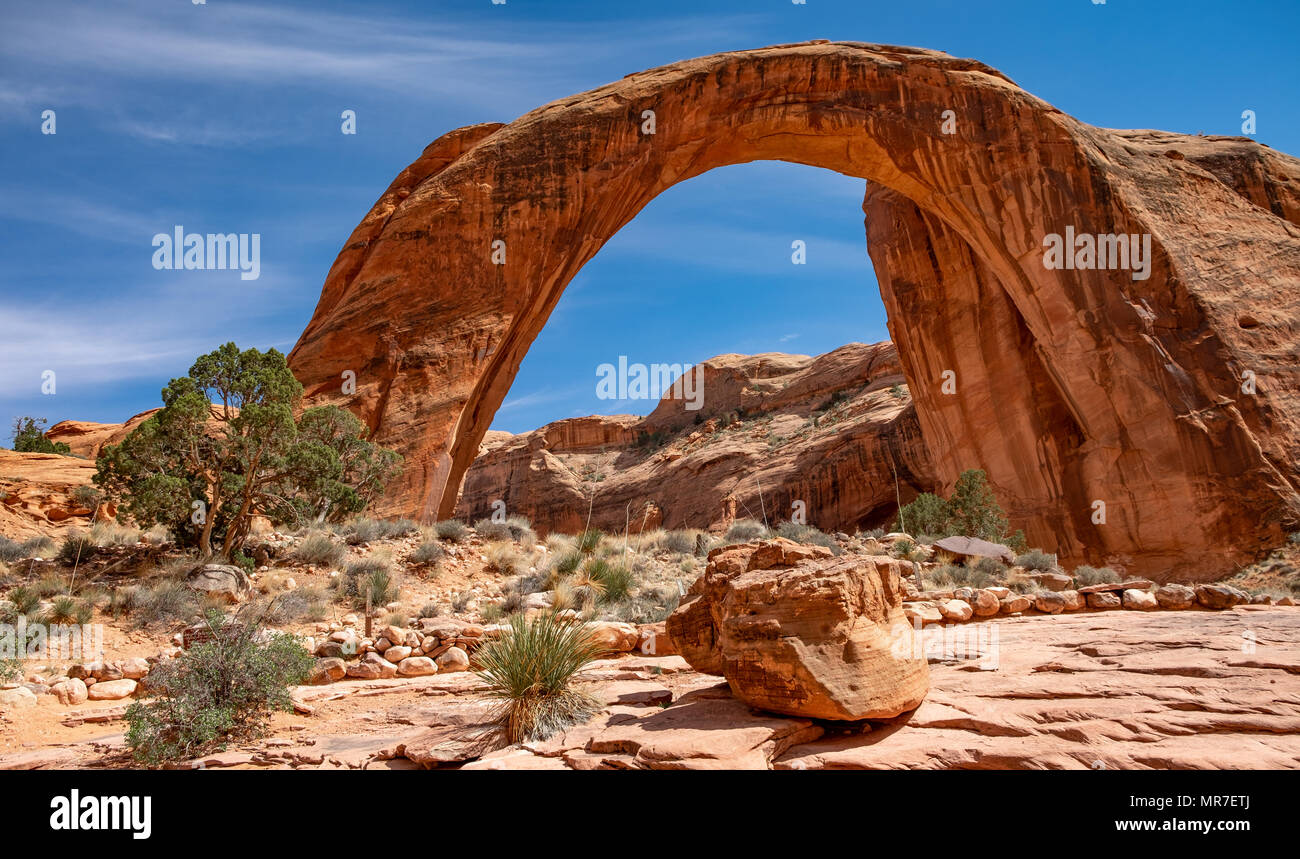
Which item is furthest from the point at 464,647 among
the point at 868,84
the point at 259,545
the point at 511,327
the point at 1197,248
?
the point at 1197,248

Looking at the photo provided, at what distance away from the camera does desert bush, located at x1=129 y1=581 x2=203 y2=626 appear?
8.27m

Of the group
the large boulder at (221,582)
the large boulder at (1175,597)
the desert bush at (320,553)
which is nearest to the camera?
the large boulder at (1175,597)

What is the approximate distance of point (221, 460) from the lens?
10.5 meters

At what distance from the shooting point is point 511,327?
631 inches

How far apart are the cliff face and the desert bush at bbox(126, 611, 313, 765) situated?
1490 centimetres

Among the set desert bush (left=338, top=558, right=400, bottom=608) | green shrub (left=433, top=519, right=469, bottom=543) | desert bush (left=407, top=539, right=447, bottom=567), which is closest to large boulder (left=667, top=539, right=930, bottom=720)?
desert bush (left=338, top=558, right=400, bottom=608)

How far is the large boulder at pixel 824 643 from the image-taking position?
158 inches

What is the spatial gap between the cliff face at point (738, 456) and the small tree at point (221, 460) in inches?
411

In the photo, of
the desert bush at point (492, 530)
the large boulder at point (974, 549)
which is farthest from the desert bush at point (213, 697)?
the large boulder at point (974, 549)

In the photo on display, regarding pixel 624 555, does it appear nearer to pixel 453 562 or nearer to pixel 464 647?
pixel 453 562

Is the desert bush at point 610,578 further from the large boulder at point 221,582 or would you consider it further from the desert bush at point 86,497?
the desert bush at point 86,497

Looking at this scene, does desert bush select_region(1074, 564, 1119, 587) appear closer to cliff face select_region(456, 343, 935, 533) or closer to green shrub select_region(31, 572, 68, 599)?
cliff face select_region(456, 343, 935, 533)

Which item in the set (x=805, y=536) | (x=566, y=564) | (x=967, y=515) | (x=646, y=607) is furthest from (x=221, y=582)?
(x=967, y=515)
